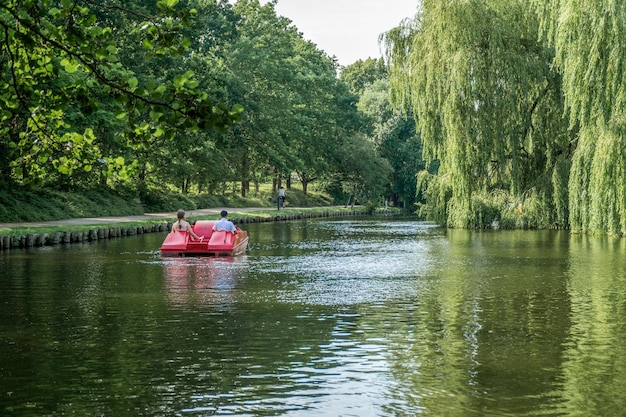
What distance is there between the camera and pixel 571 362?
9.48 metres

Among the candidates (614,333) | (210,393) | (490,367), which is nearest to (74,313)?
(210,393)

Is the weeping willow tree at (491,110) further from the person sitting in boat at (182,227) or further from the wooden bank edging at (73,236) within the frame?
the person sitting in boat at (182,227)

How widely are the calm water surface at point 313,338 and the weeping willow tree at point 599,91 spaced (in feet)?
20.9

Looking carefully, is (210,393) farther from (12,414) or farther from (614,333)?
(614,333)

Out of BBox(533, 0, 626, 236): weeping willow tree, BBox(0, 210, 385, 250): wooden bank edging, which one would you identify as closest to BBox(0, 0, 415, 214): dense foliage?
BBox(0, 210, 385, 250): wooden bank edging

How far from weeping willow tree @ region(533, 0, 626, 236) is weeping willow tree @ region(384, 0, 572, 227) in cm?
477

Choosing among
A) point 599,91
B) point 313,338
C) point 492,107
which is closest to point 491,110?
point 492,107

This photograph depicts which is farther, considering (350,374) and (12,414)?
(350,374)

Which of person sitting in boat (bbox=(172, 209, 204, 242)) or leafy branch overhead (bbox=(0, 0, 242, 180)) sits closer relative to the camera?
leafy branch overhead (bbox=(0, 0, 242, 180))

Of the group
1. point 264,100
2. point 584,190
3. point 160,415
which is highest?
point 264,100

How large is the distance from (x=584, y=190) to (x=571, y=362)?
66.6 ft

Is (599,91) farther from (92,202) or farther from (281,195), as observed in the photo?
(281,195)

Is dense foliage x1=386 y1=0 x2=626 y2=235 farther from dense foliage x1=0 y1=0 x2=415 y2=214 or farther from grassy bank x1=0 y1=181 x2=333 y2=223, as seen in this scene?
grassy bank x1=0 y1=181 x2=333 y2=223

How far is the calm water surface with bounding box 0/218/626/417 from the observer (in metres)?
7.89
